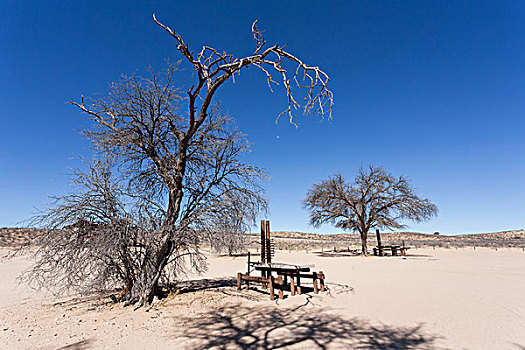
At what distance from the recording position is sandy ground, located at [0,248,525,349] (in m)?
5.70

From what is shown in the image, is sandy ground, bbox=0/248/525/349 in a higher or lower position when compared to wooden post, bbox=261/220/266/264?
lower

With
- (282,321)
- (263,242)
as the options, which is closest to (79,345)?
(282,321)

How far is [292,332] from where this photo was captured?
616 centimetres

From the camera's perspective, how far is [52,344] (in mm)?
5887

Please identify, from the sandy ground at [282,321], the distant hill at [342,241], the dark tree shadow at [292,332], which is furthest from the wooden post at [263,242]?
the dark tree shadow at [292,332]

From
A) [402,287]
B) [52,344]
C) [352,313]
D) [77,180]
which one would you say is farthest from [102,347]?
[402,287]

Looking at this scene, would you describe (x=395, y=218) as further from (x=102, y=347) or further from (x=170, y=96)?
(x=102, y=347)

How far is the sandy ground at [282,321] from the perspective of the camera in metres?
5.70

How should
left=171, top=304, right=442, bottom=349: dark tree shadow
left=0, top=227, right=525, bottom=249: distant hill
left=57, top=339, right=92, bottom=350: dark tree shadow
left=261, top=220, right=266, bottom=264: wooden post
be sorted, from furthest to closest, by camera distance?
1. left=0, top=227, right=525, bottom=249: distant hill
2. left=261, top=220, right=266, bottom=264: wooden post
3. left=57, top=339, right=92, bottom=350: dark tree shadow
4. left=171, top=304, right=442, bottom=349: dark tree shadow

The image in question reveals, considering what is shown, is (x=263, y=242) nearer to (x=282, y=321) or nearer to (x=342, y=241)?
(x=282, y=321)

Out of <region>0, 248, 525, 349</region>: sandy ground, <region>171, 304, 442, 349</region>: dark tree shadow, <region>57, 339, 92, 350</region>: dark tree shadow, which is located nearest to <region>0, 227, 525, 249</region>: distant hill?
<region>0, 248, 525, 349</region>: sandy ground

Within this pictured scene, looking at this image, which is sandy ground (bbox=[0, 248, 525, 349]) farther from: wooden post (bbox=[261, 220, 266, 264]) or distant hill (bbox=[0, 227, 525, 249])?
distant hill (bbox=[0, 227, 525, 249])

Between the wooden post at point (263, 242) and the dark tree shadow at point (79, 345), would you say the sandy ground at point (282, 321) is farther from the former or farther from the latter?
the wooden post at point (263, 242)

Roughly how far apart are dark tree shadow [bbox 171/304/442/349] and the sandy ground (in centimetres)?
2
